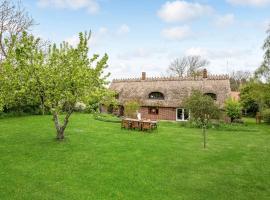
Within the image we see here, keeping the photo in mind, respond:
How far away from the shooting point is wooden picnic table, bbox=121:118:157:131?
21922 millimetres

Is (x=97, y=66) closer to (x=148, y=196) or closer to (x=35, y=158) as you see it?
(x=35, y=158)

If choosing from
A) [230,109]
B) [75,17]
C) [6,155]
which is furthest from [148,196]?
[230,109]

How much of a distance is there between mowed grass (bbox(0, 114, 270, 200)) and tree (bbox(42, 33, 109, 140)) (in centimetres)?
289

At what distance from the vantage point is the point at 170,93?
3406 cm

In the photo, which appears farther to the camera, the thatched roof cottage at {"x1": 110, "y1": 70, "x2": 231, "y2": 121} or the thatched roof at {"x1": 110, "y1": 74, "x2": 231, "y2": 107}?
the thatched roof at {"x1": 110, "y1": 74, "x2": 231, "y2": 107}

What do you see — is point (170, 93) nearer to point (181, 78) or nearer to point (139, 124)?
point (181, 78)

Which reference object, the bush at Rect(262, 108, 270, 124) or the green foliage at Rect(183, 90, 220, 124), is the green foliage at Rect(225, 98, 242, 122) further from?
the green foliage at Rect(183, 90, 220, 124)

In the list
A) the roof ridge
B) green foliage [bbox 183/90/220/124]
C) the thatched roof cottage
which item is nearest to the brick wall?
the thatched roof cottage

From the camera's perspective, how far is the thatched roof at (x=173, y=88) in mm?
32531

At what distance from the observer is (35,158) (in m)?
12.5

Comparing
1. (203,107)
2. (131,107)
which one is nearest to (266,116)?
(203,107)

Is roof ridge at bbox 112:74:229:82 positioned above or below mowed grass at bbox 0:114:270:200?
above

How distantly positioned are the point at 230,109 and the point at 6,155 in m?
22.5

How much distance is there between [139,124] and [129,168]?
11.1 meters
